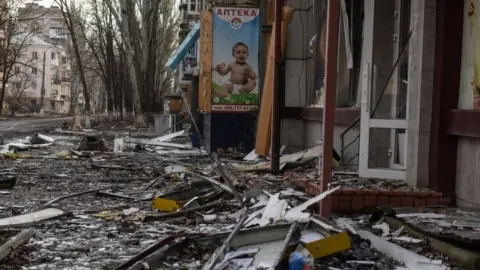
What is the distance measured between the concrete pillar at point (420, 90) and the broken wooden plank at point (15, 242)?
4178 millimetres

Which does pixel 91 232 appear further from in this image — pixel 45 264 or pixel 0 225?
pixel 45 264

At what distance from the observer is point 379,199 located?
6.48 metres

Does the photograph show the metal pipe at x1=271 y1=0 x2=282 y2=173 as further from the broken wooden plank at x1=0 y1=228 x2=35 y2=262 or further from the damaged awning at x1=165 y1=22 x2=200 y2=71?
the damaged awning at x1=165 y1=22 x2=200 y2=71

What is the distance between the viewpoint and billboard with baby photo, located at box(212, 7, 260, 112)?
15195mm

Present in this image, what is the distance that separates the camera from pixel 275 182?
8.77m

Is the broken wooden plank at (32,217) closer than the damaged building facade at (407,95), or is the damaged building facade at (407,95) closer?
the broken wooden plank at (32,217)

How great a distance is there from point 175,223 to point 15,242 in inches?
71.8

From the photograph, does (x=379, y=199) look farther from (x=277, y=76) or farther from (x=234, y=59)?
(x=234, y=59)

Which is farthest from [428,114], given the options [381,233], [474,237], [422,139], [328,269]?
Answer: [328,269]

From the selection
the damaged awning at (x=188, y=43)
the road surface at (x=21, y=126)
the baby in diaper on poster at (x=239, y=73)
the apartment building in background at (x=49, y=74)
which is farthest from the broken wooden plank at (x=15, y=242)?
the apartment building in background at (x=49, y=74)

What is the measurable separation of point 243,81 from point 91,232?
32.4 ft

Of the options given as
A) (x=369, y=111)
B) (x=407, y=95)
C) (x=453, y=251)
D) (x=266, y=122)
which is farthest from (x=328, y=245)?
(x=266, y=122)

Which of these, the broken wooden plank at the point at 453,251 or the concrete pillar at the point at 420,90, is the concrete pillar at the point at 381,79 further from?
the broken wooden plank at the point at 453,251

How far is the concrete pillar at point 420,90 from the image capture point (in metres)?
6.74
